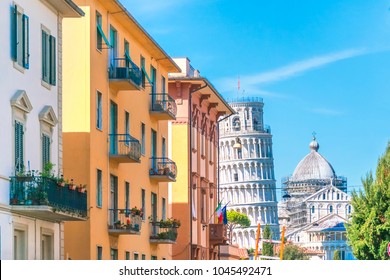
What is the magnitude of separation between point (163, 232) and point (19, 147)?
24439mm

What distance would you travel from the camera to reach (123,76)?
5434 centimetres

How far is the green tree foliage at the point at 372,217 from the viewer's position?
70.2 metres

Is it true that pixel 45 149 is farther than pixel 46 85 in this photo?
No

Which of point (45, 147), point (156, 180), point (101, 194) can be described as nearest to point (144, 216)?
point (156, 180)

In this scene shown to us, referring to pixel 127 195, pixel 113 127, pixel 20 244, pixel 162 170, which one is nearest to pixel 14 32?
pixel 20 244

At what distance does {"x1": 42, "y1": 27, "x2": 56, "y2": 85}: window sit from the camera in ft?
140

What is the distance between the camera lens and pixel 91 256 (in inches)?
1967

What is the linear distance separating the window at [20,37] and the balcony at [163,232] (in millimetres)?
23401

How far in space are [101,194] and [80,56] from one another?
547 cm

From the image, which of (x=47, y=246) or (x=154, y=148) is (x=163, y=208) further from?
(x=47, y=246)

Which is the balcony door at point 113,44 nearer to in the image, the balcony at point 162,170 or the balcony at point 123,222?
the balcony at point 123,222

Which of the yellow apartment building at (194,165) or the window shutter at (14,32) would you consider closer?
the window shutter at (14,32)

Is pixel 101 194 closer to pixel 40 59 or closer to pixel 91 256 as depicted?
pixel 91 256

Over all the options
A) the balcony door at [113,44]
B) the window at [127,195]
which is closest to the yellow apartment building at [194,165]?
the window at [127,195]
